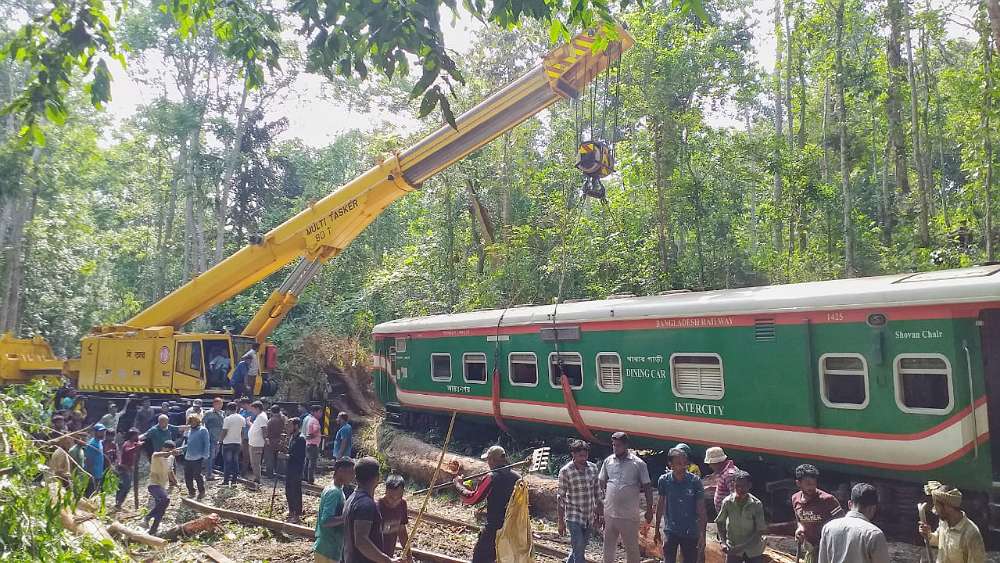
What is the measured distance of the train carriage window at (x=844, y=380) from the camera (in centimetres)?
796

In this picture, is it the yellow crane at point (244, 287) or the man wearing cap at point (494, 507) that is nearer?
the man wearing cap at point (494, 507)

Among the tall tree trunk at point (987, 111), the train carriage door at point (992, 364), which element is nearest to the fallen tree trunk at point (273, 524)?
the train carriage door at point (992, 364)

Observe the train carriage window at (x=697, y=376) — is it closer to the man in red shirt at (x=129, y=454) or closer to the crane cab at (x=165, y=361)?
the man in red shirt at (x=129, y=454)

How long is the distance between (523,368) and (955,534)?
25.6ft

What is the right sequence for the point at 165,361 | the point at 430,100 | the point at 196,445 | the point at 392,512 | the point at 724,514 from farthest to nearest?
the point at 165,361 → the point at 196,445 → the point at 724,514 → the point at 392,512 → the point at 430,100

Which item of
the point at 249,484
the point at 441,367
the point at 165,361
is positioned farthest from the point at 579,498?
the point at 165,361

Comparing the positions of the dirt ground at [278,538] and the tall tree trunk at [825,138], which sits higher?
the tall tree trunk at [825,138]

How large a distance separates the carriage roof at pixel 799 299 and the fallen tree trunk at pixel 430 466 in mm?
2452

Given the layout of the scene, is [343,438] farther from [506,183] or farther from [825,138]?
[825,138]

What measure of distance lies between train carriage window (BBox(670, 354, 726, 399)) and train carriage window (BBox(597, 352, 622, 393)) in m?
0.97

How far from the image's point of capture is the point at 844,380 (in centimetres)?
820

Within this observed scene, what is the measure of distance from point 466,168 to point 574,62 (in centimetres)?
1063

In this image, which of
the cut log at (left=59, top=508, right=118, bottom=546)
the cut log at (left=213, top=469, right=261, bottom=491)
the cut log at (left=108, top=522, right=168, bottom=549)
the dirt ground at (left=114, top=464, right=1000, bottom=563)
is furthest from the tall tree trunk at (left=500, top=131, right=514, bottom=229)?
the cut log at (left=59, top=508, right=118, bottom=546)

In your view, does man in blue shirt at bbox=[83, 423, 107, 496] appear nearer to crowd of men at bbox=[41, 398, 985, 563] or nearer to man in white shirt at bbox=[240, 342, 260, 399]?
crowd of men at bbox=[41, 398, 985, 563]
